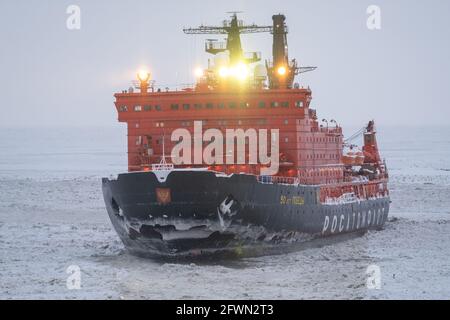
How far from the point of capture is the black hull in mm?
34344

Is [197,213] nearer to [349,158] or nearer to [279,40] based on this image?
[279,40]

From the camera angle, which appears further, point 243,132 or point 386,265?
point 243,132

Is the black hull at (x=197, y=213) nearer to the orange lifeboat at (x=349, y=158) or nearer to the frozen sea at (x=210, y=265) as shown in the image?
the frozen sea at (x=210, y=265)

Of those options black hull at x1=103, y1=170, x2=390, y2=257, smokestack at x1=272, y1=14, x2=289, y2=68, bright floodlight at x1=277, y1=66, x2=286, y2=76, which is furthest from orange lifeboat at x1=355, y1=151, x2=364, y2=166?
black hull at x1=103, y1=170, x2=390, y2=257

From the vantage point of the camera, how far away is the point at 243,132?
40062mm

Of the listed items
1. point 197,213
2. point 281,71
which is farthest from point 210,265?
point 281,71

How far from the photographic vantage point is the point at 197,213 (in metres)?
34.3

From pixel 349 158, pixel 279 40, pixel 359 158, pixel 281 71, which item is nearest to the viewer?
pixel 281 71

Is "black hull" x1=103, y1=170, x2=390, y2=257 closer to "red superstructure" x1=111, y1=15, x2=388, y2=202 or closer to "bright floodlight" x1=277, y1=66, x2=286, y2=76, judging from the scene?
"red superstructure" x1=111, y1=15, x2=388, y2=202

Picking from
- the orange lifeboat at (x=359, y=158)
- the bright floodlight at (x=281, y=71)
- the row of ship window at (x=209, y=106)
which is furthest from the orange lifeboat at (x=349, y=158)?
the row of ship window at (x=209, y=106)

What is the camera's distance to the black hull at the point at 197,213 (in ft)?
113
